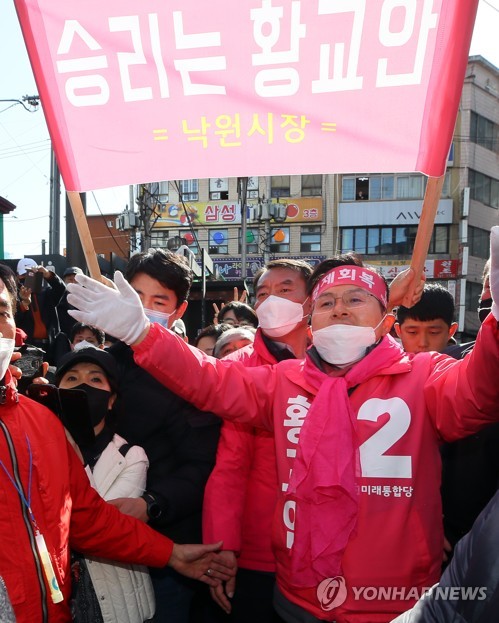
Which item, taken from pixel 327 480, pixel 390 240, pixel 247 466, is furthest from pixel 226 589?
pixel 390 240

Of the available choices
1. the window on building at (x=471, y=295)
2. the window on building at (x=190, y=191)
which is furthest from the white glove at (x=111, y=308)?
the window on building at (x=190, y=191)

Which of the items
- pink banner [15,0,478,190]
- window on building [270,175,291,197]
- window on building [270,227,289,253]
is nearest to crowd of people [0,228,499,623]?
pink banner [15,0,478,190]

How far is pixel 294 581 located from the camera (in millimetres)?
1812

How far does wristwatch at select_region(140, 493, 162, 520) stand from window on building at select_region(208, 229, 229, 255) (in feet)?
109

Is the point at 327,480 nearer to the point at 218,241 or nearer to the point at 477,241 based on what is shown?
the point at 477,241

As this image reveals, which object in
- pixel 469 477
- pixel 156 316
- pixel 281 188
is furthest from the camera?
pixel 281 188

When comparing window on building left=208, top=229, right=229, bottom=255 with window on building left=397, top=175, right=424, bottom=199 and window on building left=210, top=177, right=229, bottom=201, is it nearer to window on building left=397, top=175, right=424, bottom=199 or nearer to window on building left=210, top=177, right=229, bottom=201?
window on building left=210, top=177, right=229, bottom=201

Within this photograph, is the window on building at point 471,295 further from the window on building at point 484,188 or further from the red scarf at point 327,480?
the red scarf at point 327,480

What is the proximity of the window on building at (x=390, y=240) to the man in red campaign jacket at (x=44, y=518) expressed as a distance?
31.0 metres

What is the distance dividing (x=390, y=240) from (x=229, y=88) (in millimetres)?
31200

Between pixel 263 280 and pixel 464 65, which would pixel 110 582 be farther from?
pixel 464 65

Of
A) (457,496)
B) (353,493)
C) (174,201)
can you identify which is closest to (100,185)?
(353,493)

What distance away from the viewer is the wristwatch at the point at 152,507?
2.14m

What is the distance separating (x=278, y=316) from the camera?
8.75 feet
